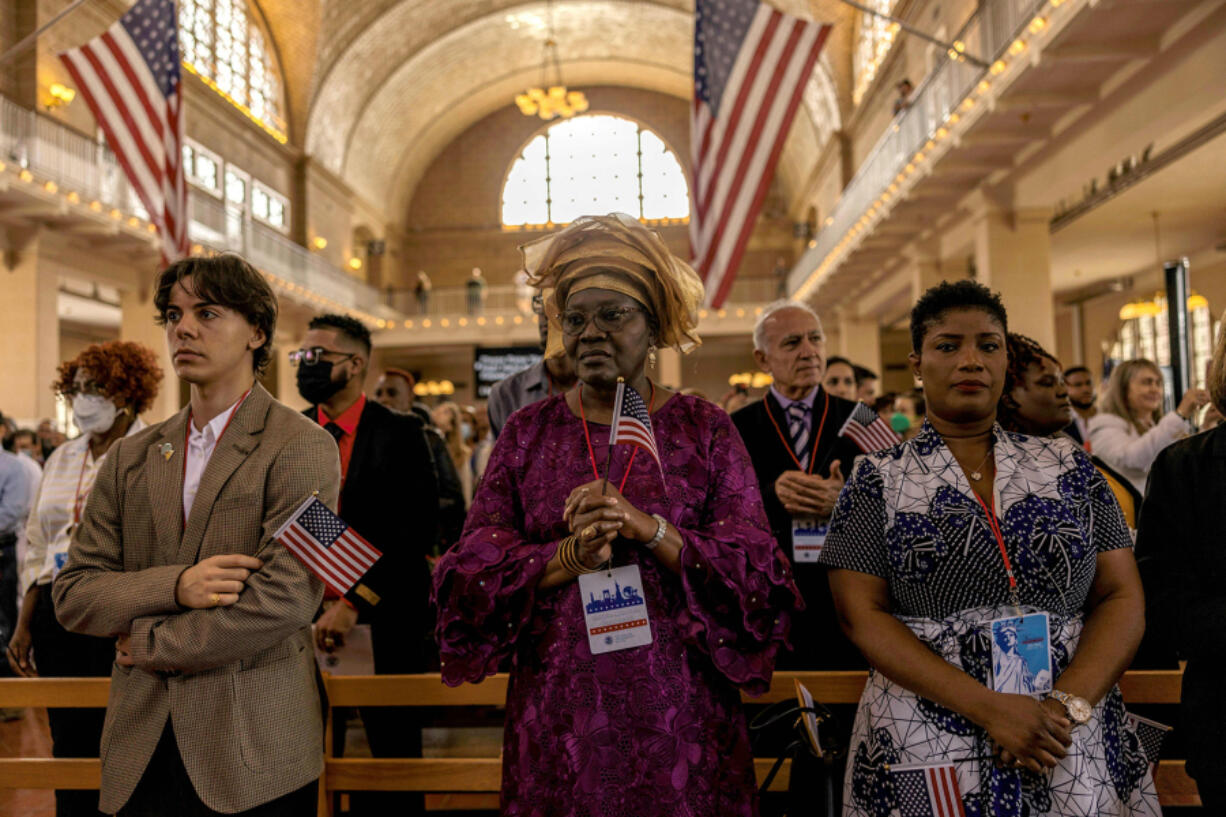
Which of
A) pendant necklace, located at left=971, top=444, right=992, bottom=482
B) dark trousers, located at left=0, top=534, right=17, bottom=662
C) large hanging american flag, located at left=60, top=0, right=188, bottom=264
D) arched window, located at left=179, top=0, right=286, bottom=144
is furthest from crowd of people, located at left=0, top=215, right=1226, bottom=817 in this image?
arched window, located at left=179, top=0, right=286, bottom=144

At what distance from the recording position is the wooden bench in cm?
287

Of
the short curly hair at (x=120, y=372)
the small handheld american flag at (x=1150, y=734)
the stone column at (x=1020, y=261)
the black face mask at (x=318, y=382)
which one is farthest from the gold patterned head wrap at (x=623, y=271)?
the stone column at (x=1020, y=261)

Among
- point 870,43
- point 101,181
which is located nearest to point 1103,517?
point 101,181

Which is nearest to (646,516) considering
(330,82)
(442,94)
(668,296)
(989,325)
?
(668,296)

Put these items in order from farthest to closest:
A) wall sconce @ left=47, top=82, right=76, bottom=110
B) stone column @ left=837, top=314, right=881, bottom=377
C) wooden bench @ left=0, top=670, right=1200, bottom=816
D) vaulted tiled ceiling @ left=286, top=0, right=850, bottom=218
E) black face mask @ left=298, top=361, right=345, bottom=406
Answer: vaulted tiled ceiling @ left=286, top=0, right=850, bottom=218 → stone column @ left=837, top=314, right=881, bottom=377 → wall sconce @ left=47, top=82, right=76, bottom=110 → black face mask @ left=298, top=361, right=345, bottom=406 → wooden bench @ left=0, top=670, right=1200, bottom=816

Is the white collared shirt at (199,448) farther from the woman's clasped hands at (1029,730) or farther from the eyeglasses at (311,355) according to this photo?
the woman's clasped hands at (1029,730)

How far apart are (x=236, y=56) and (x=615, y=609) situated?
23.3 metres

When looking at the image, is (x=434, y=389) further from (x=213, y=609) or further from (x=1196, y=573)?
(x=1196, y=573)

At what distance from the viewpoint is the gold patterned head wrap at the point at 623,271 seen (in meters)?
1.98

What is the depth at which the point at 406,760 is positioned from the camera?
302 cm

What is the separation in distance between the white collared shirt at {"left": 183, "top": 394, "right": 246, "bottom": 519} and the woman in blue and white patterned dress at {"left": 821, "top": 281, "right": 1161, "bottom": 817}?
1477mm

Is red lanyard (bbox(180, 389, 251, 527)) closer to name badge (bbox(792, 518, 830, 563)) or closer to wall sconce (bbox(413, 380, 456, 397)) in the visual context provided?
name badge (bbox(792, 518, 830, 563))

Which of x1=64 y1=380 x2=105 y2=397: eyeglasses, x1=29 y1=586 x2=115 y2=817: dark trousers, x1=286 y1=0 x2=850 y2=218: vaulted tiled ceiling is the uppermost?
x1=286 y1=0 x2=850 y2=218: vaulted tiled ceiling

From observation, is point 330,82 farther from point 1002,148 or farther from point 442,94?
point 1002,148
